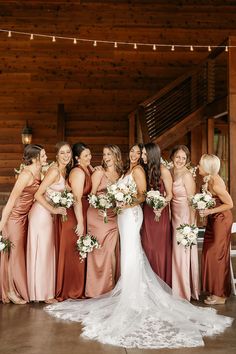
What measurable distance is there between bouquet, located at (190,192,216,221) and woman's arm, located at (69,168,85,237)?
119 cm

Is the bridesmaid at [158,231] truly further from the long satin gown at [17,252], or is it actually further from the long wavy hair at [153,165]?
the long satin gown at [17,252]

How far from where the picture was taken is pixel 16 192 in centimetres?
484

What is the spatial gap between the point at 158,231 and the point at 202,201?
633 millimetres

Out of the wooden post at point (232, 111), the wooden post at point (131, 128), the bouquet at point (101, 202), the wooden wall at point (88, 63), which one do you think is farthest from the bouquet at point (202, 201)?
the wooden wall at point (88, 63)

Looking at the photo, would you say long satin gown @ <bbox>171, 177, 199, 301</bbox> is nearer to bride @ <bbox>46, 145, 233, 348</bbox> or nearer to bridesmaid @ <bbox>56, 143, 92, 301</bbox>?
bride @ <bbox>46, 145, 233, 348</bbox>

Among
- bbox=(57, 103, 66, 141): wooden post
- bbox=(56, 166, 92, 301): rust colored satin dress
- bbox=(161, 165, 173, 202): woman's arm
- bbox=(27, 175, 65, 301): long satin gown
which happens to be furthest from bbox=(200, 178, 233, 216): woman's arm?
bbox=(57, 103, 66, 141): wooden post

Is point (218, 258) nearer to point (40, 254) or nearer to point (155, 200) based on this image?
point (155, 200)

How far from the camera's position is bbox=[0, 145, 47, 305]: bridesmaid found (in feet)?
16.2

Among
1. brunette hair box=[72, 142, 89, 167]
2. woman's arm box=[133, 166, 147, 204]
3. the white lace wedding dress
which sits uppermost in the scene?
brunette hair box=[72, 142, 89, 167]

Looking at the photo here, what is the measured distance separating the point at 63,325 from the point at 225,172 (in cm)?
882

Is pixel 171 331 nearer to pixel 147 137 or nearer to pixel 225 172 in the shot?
pixel 147 137

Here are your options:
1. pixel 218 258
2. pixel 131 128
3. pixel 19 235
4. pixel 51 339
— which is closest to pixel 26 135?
pixel 131 128

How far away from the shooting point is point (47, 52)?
1185 cm

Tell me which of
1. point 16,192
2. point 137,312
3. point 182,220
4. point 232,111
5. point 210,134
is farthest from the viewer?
point 210,134
